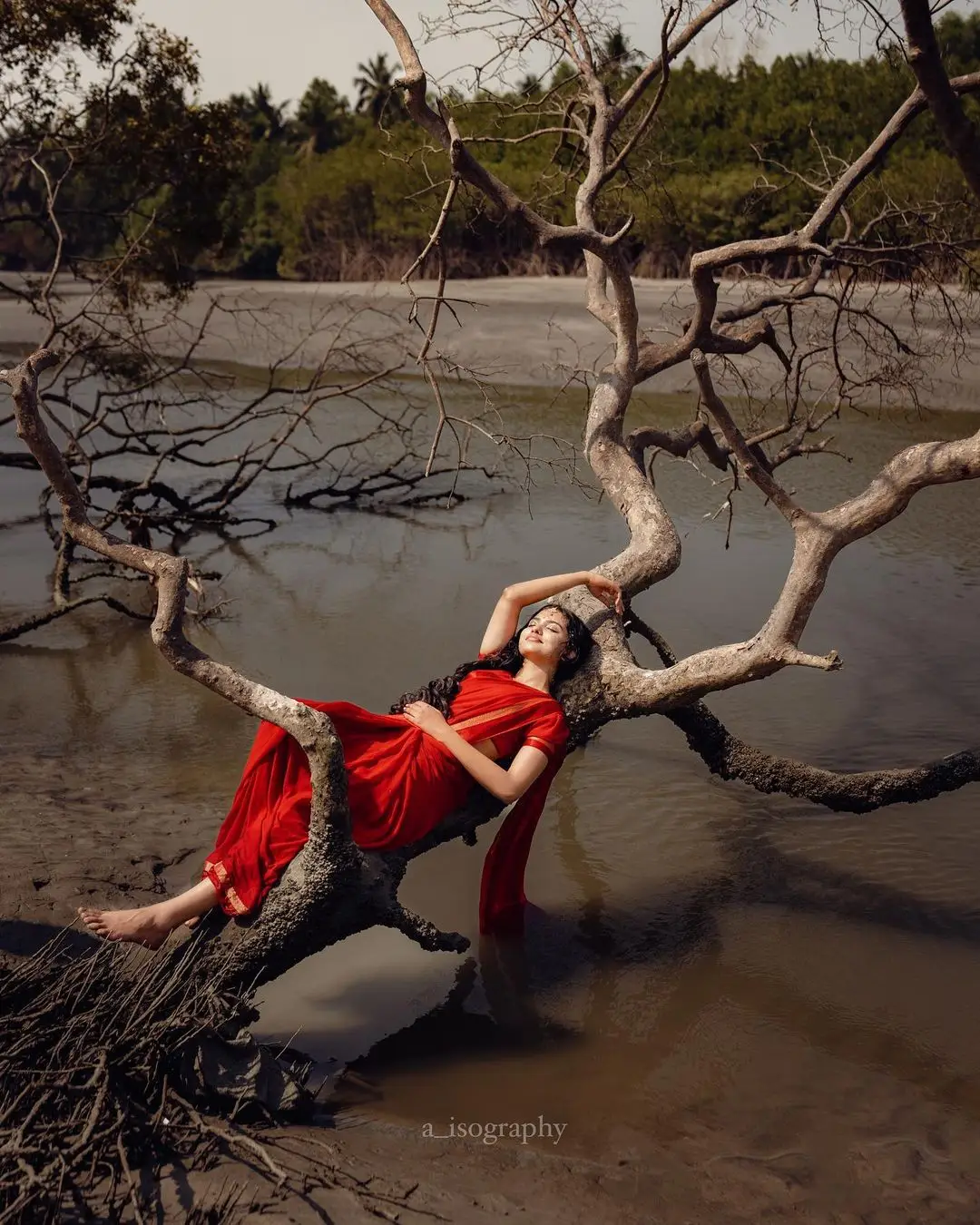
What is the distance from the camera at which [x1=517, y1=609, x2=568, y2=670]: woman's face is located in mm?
4477

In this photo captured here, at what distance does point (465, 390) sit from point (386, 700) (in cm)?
1084

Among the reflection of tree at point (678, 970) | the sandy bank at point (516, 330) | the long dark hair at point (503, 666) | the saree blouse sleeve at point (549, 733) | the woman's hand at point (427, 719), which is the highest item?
the sandy bank at point (516, 330)

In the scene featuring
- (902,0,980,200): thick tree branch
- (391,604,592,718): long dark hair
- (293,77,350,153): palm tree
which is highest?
(293,77,350,153): palm tree

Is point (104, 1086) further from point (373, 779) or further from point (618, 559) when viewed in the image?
point (618, 559)

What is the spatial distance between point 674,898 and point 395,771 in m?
1.68

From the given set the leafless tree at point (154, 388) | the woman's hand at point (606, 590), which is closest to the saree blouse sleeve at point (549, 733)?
the woman's hand at point (606, 590)

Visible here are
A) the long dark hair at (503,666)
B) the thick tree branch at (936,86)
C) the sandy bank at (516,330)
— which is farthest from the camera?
the sandy bank at (516,330)

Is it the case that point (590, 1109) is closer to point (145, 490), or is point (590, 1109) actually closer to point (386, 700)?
point (386, 700)

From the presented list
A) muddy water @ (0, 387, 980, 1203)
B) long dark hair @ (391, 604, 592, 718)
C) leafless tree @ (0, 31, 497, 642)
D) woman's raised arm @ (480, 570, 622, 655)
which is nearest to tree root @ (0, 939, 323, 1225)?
muddy water @ (0, 387, 980, 1203)

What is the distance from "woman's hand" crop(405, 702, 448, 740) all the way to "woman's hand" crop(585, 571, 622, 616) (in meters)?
0.97

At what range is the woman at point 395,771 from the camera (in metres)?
3.93

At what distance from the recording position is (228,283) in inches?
1129

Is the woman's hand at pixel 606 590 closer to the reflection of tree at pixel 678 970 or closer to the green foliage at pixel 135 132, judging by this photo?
the reflection of tree at pixel 678 970

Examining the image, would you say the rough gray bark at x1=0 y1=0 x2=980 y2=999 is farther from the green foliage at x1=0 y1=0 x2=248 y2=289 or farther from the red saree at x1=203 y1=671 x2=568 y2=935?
the green foliage at x1=0 y1=0 x2=248 y2=289
